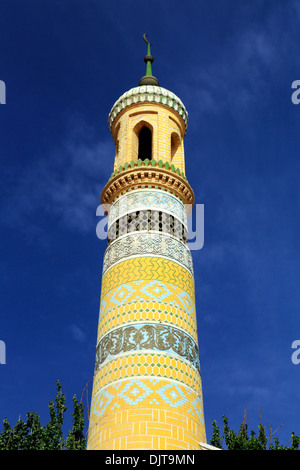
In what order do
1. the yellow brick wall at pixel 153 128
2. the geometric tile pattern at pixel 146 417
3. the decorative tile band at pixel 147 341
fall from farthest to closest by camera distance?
1. the yellow brick wall at pixel 153 128
2. the decorative tile band at pixel 147 341
3. the geometric tile pattern at pixel 146 417

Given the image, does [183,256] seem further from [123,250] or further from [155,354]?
[155,354]

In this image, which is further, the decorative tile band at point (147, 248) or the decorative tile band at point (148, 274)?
the decorative tile band at point (147, 248)

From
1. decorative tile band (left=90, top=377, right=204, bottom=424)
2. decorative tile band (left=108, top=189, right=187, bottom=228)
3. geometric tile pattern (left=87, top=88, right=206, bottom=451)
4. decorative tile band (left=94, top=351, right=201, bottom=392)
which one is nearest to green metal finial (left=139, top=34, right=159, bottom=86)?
geometric tile pattern (left=87, top=88, right=206, bottom=451)

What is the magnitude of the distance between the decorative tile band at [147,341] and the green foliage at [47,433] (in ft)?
17.7

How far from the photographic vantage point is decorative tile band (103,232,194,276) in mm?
8039

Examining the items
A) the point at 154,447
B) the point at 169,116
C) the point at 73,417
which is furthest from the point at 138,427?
the point at 73,417

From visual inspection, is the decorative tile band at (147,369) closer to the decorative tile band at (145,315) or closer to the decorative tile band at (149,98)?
the decorative tile band at (145,315)

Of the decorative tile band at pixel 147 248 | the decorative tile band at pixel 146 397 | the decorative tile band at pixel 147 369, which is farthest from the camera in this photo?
the decorative tile band at pixel 147 248

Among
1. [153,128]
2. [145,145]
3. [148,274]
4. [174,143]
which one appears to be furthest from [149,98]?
[148,274]

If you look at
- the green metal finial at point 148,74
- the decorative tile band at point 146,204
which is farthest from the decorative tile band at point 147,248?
the green metal finial at point 148,74

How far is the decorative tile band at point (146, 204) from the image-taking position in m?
8.65
